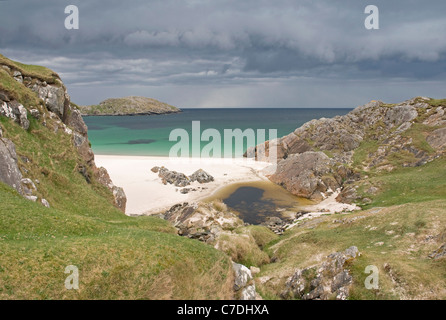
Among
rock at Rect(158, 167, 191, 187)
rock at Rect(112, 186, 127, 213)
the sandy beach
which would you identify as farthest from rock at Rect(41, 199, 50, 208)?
rock at Rect(158, 167, 191, 187)

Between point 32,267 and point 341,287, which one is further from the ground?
point 32,267

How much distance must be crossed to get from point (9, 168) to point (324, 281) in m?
35.4

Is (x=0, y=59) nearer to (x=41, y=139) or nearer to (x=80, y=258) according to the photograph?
(x=41, y=139)

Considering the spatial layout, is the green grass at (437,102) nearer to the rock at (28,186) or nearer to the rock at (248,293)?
the rock at (248,293)

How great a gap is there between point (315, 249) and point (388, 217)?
1121 cm

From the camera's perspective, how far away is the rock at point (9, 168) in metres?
32.8

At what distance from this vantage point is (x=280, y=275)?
29.6 metres

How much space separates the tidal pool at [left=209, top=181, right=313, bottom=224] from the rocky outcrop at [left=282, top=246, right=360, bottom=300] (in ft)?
103

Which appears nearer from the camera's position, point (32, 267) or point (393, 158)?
point (32, 267)

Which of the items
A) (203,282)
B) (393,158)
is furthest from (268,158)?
(203,282)

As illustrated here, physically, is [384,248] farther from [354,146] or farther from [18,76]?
[354,146]

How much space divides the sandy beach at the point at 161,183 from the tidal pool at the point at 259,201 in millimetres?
4148

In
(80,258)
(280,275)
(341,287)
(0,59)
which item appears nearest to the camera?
(80,258)
